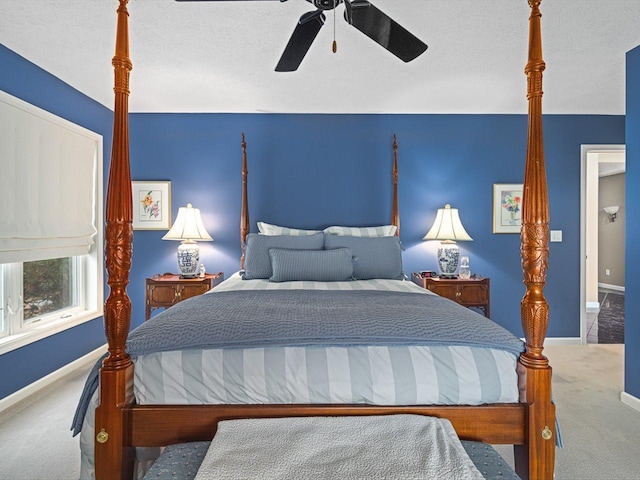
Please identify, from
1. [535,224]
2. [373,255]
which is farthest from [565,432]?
[373,255]

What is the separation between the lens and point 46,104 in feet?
9.91

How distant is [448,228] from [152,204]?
9.90 ft

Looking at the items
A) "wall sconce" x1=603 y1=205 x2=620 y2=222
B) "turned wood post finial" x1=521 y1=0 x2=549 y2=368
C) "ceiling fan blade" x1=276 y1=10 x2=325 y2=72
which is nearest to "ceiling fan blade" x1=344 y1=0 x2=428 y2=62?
"ceiling fan blade" x1=276 y1=10 x2=325 y2=72

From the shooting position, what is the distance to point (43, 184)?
2.96 m

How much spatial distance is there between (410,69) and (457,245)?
1.86 metres

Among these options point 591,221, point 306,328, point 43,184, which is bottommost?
point 306,328

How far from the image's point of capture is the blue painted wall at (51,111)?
266cm

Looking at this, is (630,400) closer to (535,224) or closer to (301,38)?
(535,224)

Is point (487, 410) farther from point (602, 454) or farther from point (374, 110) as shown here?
point (374, 110)

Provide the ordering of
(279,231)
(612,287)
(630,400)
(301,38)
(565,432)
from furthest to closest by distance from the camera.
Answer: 1. (612,287)
2. (279,231)
3. (630,400)
4. (565,432)
5. (301,38)

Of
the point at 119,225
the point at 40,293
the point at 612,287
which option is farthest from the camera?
the point at 612,287

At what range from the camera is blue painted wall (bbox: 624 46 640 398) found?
2.63 meters

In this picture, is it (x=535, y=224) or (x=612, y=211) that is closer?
(x=535, y=224)

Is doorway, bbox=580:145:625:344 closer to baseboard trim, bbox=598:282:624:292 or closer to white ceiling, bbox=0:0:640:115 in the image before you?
baseboard trim, bbox=598:282:624:292
